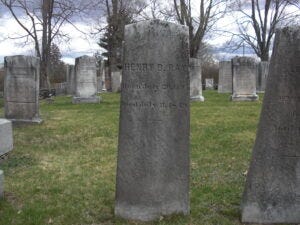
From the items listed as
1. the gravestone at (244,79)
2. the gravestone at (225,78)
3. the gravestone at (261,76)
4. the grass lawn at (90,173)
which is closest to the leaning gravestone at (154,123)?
the grass lawn at (90,173)

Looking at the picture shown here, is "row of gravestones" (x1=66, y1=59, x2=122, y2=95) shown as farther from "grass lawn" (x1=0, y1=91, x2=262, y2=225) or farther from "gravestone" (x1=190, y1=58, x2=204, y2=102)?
"grass lawn" (x1=0, y1=91, x2=262, y2=225)

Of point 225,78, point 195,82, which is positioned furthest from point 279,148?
point 225,78

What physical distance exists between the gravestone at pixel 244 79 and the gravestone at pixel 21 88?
31.4ft

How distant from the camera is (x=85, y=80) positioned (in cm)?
2016

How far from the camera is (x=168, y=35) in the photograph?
478 centimetres

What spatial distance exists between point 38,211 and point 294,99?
3.01m

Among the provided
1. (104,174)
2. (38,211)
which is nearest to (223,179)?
(104,174)

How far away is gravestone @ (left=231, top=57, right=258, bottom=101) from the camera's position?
19.8 m

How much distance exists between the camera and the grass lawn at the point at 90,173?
5281mm

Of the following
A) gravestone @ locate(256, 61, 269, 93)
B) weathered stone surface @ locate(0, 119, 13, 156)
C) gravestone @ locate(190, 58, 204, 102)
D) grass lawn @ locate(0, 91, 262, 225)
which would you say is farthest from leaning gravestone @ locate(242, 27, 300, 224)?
gravestone @ locate(256, 61, 269, 93)

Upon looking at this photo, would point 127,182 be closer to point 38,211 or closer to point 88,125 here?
point 38,211

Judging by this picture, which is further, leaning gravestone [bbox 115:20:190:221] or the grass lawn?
the grass lawn

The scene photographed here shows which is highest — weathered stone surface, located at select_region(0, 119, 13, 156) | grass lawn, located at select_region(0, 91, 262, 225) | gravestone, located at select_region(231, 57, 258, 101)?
gravestone, located at select_region(231, 57, 258, 101)

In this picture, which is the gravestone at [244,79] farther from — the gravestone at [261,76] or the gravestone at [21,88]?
the gravestone at [21,88]
